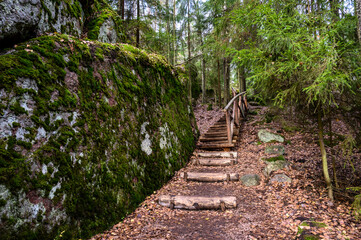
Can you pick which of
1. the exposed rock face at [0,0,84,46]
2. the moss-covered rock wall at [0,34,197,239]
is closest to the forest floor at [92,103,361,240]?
the moss-covered rock wall at [0,34,197,239]

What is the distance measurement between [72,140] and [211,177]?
3.58 metres

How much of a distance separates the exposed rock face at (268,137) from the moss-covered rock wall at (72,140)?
4.26 m

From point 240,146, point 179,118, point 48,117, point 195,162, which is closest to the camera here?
point 48,117

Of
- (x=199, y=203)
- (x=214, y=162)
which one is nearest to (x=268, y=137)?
(x=214, y=162)

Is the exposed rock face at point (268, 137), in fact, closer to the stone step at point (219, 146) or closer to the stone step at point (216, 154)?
the stone step at point (219, 146)

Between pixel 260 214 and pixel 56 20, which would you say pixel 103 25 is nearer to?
pixel 56 20

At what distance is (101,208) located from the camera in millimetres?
3117

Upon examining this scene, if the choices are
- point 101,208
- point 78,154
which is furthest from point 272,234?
point 78,154

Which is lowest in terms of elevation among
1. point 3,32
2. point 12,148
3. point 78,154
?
point 78,154

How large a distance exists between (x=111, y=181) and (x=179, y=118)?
12.4ft

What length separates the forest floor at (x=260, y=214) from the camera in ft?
9.96

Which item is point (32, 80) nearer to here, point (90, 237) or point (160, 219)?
point (90, 237)

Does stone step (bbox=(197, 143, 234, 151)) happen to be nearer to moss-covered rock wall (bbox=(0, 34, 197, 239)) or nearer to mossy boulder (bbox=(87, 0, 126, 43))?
moss-covered rock wall (bbox=(0, 34, 197, 239))

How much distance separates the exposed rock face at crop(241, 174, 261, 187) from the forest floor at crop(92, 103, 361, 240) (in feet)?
0.39
